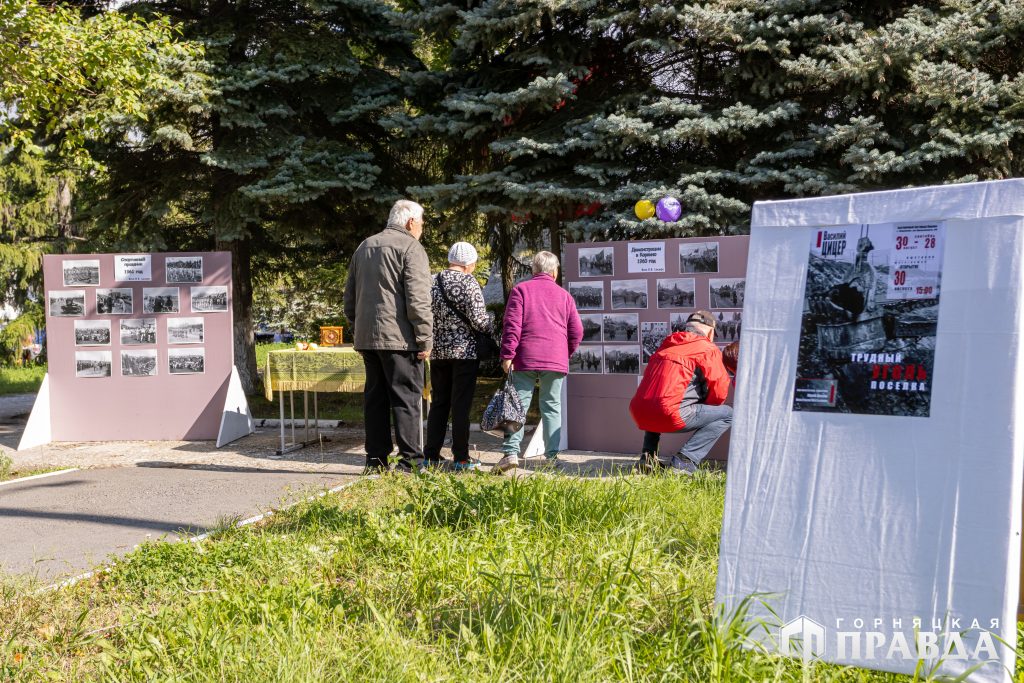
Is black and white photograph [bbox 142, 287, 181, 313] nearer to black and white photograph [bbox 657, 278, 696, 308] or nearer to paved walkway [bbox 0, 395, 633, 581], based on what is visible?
paved walkway [bbox 0, 395, 633, 581]

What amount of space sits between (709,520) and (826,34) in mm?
6015

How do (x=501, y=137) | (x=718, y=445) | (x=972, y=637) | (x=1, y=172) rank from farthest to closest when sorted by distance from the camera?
(x=1, y=172) → (x=501, y=137) → (x=718, y=445) → (x=972, y=637)

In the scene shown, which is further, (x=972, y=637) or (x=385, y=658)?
(x=385, y=658)

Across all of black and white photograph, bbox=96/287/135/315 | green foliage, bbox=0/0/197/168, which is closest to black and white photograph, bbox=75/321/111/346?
black and white photograph, bbox=96/287/135/315

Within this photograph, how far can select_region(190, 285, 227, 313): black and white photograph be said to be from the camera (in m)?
9.62

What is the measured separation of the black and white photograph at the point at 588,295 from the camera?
27.6 feet

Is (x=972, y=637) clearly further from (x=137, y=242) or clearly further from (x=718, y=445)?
(x=137, y=242)

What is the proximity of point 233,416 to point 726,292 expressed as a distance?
5.20 meters

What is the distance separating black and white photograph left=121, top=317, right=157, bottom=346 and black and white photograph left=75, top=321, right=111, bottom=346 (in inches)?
6.3

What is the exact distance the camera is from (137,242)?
11922mm

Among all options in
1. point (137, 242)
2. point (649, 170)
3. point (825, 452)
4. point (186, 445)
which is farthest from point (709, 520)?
point (137, 242)

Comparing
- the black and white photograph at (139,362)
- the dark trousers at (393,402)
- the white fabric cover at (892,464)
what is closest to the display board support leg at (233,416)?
the black and white photograph at (139,362)

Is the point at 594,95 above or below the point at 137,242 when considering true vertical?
above

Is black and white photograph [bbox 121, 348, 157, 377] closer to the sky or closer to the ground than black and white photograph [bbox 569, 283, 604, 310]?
closer to the ground
